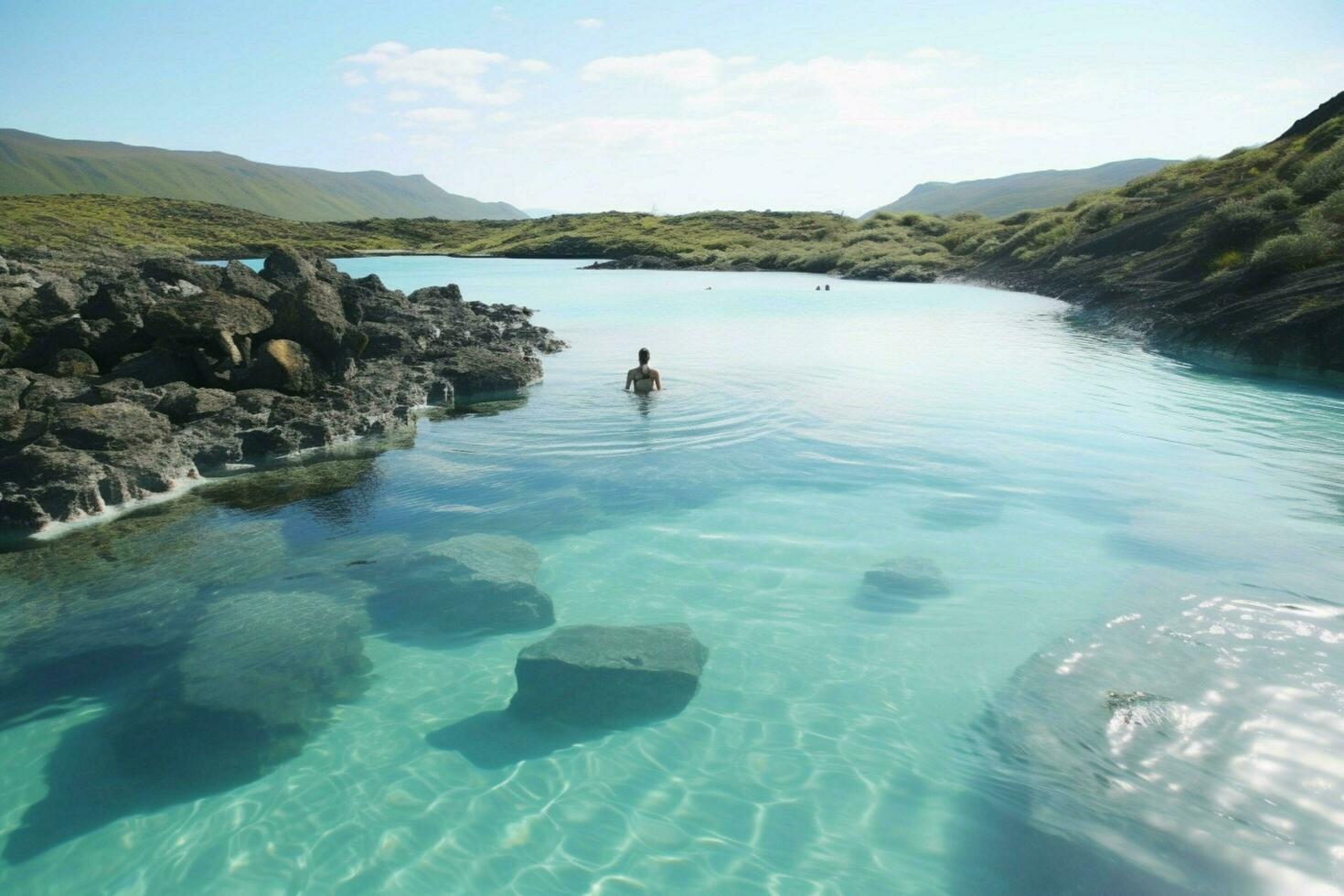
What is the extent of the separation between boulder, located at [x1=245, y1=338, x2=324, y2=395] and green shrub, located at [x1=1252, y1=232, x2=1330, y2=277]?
2004cm

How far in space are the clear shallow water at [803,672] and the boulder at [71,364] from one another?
15.4 ft

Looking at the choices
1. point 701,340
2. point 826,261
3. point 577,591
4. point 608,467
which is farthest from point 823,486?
point 826,261

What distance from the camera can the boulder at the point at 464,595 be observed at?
6.37 meters

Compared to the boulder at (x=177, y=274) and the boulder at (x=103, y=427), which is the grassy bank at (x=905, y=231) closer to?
the boulder at (x=103, y=427)

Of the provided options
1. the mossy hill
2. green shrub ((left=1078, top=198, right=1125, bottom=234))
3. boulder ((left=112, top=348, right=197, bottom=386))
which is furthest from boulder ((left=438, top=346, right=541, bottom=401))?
green shrub ((left=1078, top=198, right=1125, bottom=234))

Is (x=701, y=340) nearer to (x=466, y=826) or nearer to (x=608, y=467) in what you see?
(x=608, y=467)

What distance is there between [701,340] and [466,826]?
63.6 ft

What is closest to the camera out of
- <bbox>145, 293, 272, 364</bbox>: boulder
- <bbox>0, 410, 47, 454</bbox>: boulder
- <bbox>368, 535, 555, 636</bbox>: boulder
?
<bbox>368, 535, 555, 636</bbox>: boulder

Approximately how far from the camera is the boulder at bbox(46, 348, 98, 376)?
1154cm

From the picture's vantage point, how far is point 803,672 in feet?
18.8

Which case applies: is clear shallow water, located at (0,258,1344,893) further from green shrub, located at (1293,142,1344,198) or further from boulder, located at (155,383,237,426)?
green shrub, located at (1293,142,1344,198)

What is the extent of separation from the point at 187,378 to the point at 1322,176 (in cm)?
2708

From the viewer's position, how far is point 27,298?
13.5m

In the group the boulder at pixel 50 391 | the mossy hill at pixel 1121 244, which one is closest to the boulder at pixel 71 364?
the boulder at pixel 50 391
